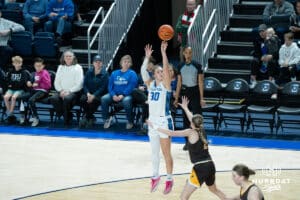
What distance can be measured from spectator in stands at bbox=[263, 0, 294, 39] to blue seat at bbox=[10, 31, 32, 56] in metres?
6.23

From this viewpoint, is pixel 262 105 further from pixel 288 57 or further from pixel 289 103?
pixel 288 57

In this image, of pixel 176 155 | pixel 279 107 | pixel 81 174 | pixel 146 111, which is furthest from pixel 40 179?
pixel 279 107

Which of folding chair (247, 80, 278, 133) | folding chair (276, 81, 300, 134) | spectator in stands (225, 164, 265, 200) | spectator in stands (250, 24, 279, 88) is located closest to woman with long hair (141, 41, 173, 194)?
spectator in stands (225, 164, 265, 200)

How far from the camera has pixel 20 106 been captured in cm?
1997

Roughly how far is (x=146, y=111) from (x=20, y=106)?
3.27 meters

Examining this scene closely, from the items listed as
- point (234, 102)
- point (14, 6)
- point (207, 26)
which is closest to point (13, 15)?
point (14, 6)

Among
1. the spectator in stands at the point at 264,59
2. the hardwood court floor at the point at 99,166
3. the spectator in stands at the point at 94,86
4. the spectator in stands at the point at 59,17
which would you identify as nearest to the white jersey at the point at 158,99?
the hardwood court floor at the point at 99,166

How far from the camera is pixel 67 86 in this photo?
19.7 m

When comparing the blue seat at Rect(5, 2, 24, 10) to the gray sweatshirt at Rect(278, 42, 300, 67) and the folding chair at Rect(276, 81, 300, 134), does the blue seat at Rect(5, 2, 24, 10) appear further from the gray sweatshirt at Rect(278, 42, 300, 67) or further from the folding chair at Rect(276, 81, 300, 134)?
the folding chair at Rect(276, 81, 300, 134)

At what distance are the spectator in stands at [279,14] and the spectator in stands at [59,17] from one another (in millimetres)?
5269

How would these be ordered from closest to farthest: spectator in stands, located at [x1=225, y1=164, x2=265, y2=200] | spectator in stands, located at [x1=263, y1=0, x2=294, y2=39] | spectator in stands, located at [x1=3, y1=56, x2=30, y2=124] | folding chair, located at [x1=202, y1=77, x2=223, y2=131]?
spectator in stands, located at [x1=225, y1=164, x2=265, y2=200]
folding chair, located at [x1=202, y1=77, x2=223, y2=131]
spectator in stands, located at [x1=3, y1=56, x2=30, y2=124]
spectator in stands, located at [x1=263, y1=0, x2=294, y2=39]

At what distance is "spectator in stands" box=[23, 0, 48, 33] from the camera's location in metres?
22.3

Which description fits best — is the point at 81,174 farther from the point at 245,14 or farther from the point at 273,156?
the point at 245,14

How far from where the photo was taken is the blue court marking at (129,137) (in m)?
17.7
